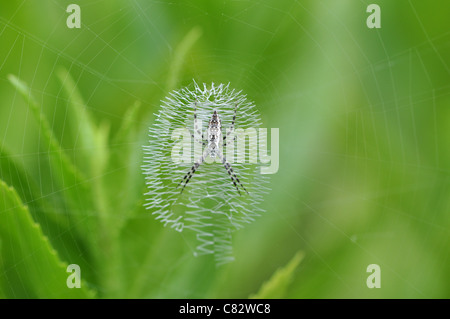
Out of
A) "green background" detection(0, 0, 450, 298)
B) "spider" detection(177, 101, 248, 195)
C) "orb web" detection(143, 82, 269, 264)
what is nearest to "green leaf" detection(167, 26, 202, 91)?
"green background" detection(0, 0, 450, 298)

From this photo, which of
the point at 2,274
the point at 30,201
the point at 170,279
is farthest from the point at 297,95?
the point at 2,274

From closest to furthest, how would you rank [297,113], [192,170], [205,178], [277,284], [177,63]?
[277,284] < [177,63] < [297,113] < [192,170] < [205,178]

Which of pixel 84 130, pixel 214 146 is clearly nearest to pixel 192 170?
pixel 214 146

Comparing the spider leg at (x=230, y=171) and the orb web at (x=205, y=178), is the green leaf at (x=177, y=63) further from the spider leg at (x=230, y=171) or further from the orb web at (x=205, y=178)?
the spider leg at (x=230, y=171)

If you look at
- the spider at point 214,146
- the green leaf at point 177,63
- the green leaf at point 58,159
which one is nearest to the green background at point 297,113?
the green leaf at point 177,63

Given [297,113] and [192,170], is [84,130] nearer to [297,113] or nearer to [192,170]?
[297,113]

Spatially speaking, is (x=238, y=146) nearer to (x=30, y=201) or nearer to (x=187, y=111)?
(x=187, y=111)
